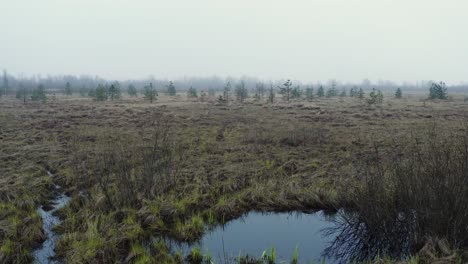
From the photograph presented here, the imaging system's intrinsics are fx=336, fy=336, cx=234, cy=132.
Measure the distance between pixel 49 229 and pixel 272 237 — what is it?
5.20m

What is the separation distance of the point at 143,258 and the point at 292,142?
11.1 m

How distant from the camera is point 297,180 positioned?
35.6ft

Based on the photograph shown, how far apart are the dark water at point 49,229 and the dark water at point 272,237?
2593mm

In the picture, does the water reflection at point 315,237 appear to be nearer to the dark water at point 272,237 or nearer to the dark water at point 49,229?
the dark water at point 272,237

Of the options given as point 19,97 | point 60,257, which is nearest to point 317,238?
point 60,257

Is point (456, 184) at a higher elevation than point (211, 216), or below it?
higher

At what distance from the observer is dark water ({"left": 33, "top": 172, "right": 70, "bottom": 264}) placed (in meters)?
6.73

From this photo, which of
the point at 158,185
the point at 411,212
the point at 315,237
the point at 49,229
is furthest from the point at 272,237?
the point at 49,229

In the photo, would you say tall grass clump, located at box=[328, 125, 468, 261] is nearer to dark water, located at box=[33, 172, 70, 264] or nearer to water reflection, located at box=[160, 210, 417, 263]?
water reflection, located at box=[160, 210, 417, 263]

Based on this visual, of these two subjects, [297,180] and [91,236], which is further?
[297,180]

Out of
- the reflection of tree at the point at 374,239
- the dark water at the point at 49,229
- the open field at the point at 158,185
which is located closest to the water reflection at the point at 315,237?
the reflection of tree at the point at 374,239

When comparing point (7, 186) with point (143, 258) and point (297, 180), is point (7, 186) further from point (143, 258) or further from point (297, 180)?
point (297, 180)

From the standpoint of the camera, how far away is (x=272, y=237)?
7.91 m

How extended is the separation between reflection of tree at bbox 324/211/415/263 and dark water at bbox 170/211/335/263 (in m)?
0.38
